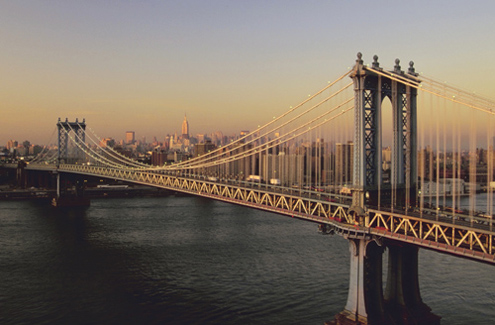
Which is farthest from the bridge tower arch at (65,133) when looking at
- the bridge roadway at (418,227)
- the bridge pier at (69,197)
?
the bridge roadway at (418,227)

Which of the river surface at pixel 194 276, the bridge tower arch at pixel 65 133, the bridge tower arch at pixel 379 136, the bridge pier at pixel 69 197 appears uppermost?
the bridge tower arch at pixel 65 133

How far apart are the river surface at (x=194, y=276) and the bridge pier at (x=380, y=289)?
180cm

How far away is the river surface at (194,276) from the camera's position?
20078 millimetres

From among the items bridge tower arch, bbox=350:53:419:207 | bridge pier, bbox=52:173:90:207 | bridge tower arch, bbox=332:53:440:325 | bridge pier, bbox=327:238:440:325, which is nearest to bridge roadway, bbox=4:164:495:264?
bridge tower arch, bbox=332:53:440:325

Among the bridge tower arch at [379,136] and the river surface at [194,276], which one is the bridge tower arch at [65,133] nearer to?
the river surface at [194,276]

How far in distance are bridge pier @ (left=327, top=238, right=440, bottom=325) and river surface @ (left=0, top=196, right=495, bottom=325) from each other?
70.9 inches

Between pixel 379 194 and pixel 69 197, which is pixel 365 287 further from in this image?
pixel 69 197

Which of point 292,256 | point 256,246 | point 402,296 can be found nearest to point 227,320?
point 402,296

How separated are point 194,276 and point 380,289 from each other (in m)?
10.8

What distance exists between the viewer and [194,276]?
82.9 feet

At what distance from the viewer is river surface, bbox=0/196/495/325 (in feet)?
65.9

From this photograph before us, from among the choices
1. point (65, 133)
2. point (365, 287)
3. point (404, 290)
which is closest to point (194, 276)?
point (365, 287)

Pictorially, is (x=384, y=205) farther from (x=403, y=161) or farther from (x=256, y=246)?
(x=256, y=246)

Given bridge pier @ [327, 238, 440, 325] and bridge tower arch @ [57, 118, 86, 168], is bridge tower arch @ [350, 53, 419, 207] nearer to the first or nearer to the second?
bridge pier @ [327, 238, 440, 325]
